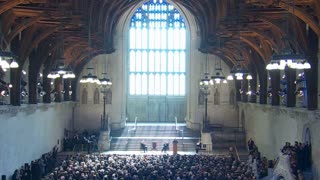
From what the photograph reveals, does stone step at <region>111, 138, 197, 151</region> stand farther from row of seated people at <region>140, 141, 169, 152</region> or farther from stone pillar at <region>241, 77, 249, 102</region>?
stone pillar at <region>241, 77, 249, 102</region>

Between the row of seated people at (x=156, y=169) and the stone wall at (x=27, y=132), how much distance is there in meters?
2.77

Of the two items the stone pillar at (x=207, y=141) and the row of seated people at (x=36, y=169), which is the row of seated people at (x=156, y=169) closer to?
the row of seated people at (x=36, y=169)

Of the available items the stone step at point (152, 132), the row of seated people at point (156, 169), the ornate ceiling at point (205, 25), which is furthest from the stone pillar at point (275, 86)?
the stone step at point (152, 132)

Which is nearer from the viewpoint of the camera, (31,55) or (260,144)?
(31,55)

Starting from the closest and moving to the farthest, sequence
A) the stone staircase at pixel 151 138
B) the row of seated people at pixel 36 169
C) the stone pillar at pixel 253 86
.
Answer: the row of seated people at pixel 36 169 → the stone pillar at pixel 253 86 → the stone staircase at pixel 151 138

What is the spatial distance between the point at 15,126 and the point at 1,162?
3.16 metres

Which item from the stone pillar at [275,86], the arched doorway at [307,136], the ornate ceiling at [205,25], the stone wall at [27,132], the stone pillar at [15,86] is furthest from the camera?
the stone pillar at [275,86]

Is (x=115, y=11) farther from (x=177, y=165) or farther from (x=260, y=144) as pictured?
(x=177, y=165)

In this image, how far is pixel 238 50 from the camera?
40.7m

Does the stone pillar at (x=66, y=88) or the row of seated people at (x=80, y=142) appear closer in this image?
the row of seated people at (x=80, y=142)

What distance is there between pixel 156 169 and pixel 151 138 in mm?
19963

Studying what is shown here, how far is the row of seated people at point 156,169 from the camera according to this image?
79.9ft

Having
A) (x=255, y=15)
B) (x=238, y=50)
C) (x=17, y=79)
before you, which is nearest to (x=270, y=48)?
(x=238, y=50)

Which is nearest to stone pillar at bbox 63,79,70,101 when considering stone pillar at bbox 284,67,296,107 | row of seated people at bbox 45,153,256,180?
row of seated people at bbox 45,153,256,180
